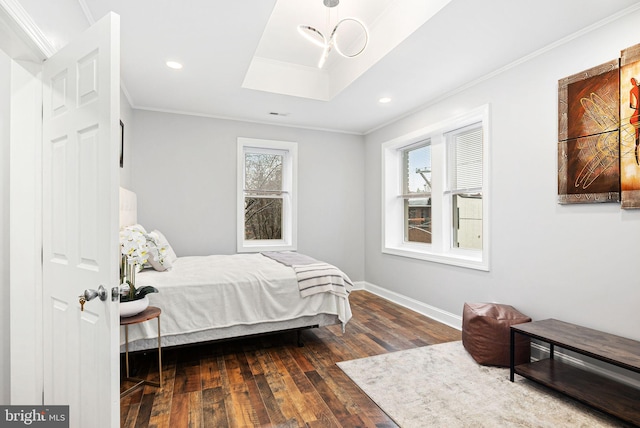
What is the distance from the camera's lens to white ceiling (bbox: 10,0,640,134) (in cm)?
224

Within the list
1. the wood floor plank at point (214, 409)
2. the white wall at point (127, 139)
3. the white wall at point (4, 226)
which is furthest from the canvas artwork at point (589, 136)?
the white wall at point (127, 139)

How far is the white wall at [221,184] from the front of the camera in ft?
14.1

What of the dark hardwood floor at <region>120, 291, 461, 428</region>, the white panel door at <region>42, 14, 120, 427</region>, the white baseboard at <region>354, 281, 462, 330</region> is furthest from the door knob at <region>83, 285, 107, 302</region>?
the white baseboard at <region>354, 281, 462, 330</region>

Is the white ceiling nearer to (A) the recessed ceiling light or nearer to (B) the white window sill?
(A) the recessed ceiling light

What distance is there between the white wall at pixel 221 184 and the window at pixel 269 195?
127 millimetres

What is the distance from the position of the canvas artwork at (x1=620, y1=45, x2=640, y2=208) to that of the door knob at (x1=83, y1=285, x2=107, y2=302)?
303cm

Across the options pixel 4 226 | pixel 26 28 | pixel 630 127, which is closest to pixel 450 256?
pixel 630 127

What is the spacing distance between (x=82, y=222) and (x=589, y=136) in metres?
3.17

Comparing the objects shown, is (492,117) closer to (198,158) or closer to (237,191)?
(237,191)

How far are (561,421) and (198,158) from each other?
4399 mm

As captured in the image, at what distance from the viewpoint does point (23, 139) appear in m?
1.61

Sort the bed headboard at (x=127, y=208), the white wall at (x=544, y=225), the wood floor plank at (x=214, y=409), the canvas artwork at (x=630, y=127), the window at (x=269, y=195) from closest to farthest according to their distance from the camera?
the wood floor plank at (x=214, y=409) → the canvas artwork at (x=630, y=127) → the white wall at (x=544, y=225) → the bed headboard at (x=127, y=208) → the window at (x=269, y=195)

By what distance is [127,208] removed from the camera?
3412 millimetres

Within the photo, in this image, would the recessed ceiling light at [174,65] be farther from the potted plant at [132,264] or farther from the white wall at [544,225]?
the white wall at [544,225]
